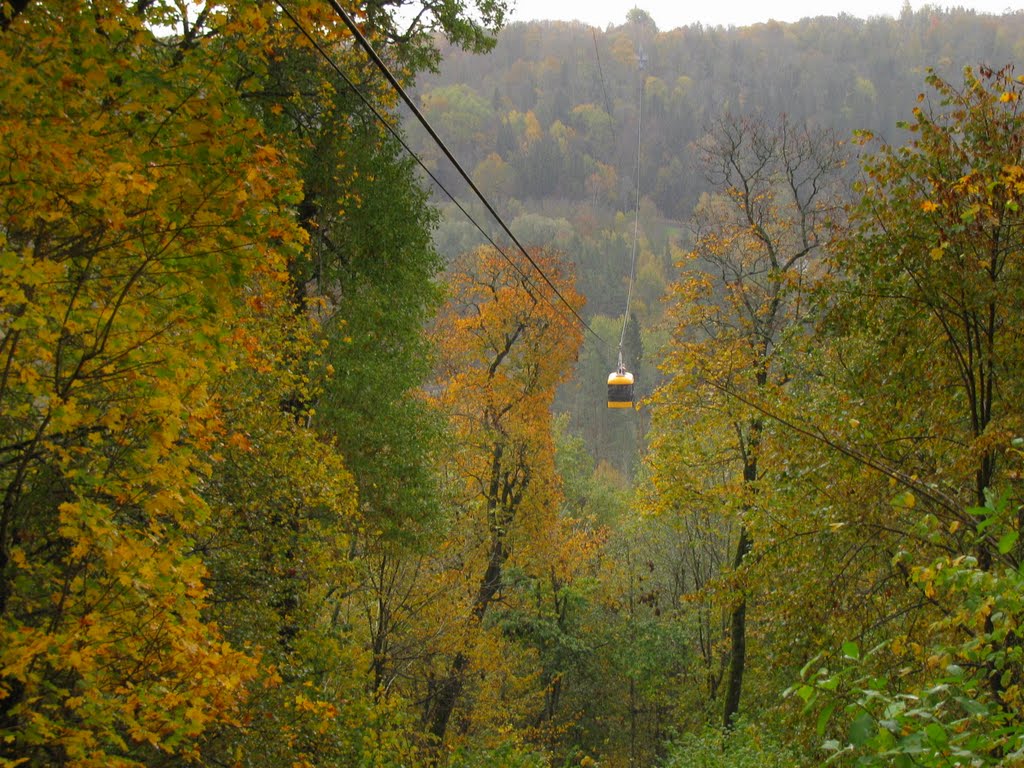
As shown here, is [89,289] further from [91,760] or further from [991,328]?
[991,328]

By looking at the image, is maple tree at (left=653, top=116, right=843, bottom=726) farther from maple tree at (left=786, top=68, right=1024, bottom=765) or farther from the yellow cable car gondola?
maple tree at (left=786, top=68, right=1024, bottom=765)

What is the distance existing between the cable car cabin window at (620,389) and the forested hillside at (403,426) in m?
1.00

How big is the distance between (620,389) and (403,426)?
3.37 metres

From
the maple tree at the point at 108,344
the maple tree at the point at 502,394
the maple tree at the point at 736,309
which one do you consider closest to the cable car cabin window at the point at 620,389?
A: the maple tree at the point at 736,309

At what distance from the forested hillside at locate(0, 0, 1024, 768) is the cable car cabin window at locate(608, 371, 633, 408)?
3.29ft

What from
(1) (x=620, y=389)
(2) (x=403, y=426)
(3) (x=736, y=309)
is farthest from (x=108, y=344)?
(3) (x=736, y=309)

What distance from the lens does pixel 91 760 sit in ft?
13.4

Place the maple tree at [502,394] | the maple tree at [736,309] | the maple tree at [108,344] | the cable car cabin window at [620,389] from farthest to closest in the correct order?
the maple tree at [502,394]
the maple tree at [736,309]
the cable car cabin window at [620,389]
the maple tree at [108,344]

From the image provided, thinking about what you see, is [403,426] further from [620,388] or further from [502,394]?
[502,394]

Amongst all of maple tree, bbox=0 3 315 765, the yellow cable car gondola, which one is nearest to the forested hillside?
maple tree, bbox=0 3 315 765

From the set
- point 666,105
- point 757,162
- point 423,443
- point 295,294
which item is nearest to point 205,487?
point 295,294

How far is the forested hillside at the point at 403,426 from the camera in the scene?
4180 millimetres

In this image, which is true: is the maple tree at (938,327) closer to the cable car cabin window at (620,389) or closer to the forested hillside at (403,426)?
the forested hillside at (403,426)

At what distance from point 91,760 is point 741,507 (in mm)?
11984
